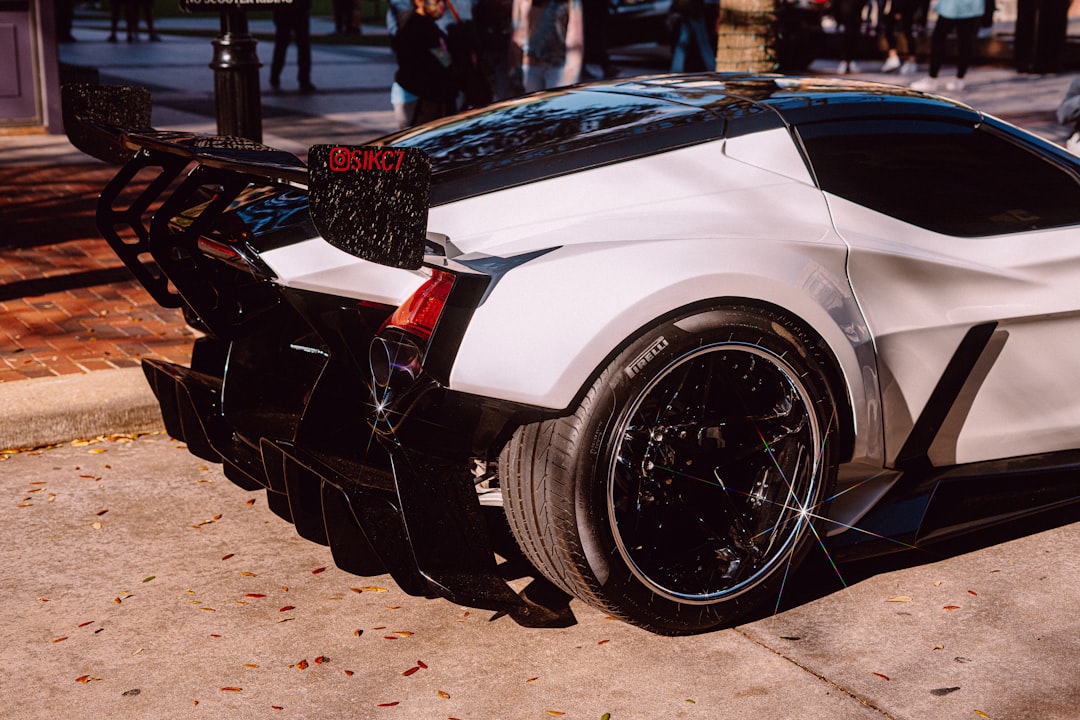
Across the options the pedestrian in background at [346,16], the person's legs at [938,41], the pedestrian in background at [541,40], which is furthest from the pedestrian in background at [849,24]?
the pedestrian in background at [346,16]

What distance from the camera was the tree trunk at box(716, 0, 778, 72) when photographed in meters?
8.54

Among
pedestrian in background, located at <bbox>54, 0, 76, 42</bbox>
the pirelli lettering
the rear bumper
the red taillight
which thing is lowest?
the rear bumper

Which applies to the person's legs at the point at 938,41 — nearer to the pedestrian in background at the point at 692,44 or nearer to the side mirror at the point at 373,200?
the pedestrian in background at the point at 692,44

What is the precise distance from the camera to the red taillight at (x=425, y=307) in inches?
138

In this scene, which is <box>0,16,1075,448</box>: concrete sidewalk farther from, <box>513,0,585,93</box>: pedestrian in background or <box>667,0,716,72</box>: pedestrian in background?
<box>667,0,716,72</box>: pedestrian in background

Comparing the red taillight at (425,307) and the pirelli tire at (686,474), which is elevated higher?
the red taillight at (425,307)

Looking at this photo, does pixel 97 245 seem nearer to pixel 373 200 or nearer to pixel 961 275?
pixel 373 200

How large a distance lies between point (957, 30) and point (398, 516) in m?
15.5

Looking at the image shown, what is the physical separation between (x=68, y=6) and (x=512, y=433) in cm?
2361

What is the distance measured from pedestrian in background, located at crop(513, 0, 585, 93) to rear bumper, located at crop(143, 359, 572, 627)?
858cm

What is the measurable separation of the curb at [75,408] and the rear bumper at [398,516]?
1748mm

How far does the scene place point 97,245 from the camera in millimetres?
8234

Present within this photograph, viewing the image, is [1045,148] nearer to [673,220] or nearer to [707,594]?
[673,220]

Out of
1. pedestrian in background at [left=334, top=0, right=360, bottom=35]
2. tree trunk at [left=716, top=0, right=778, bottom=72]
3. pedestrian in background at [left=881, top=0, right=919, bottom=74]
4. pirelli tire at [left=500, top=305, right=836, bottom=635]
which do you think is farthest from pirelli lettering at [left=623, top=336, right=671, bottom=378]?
pedestrian in background at [left=334, top=0, right=360, bottom=35]
